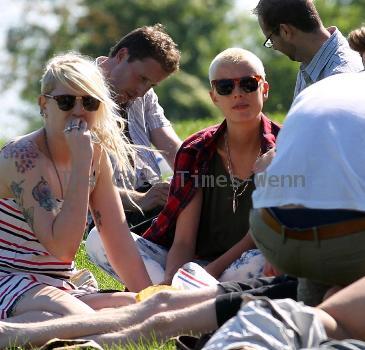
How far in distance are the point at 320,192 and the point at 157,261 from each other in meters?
2.20

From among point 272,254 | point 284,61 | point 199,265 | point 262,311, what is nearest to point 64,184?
point 199,265

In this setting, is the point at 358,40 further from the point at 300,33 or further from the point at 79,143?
the point at 79,143

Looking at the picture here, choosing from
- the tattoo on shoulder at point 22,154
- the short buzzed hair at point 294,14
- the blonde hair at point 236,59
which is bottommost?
the tattoo on shoulder at point 22,154

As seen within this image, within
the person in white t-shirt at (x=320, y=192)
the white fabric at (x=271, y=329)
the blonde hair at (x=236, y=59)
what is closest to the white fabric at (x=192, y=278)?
the person in white t-shirt at (x=320, y=192)

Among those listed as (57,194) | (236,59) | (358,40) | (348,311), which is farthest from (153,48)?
(348,311)

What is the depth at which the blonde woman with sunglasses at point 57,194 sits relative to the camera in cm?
530

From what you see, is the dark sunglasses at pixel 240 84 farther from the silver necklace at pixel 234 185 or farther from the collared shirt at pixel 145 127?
the collared shirt at pixel 145 127

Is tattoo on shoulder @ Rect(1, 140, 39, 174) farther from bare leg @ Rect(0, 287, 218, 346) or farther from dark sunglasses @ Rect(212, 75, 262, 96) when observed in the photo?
dark sunglasses @ Rect(212, 75, 262, 96)

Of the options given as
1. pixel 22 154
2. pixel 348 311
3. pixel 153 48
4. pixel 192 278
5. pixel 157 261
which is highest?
pixel 153 48

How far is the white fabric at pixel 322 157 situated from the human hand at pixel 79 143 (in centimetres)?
126

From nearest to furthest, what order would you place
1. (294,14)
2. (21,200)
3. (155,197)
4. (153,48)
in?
(21,200)
(155,197)
(294,14)
(153,48)

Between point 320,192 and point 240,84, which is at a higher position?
point 240,84

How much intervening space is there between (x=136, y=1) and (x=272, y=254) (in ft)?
160

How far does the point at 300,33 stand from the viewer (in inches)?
291
